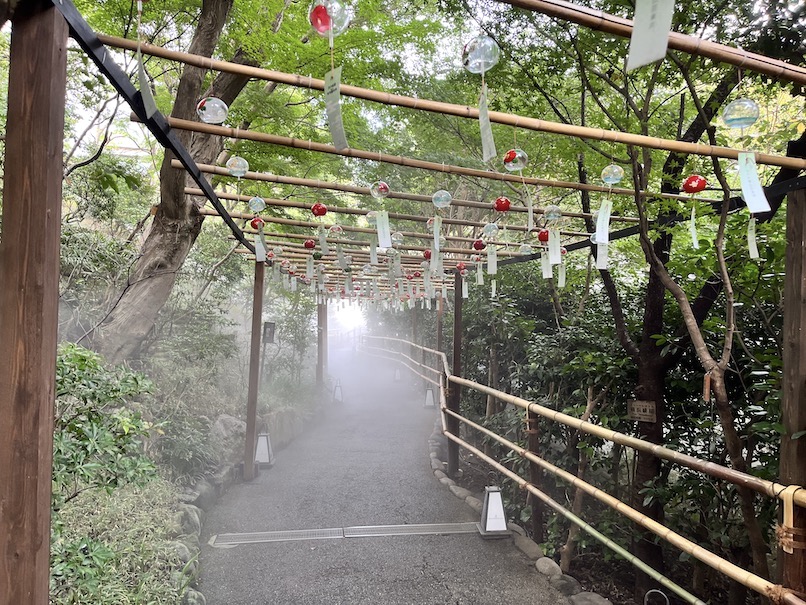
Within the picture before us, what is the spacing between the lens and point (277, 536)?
3.96 meters

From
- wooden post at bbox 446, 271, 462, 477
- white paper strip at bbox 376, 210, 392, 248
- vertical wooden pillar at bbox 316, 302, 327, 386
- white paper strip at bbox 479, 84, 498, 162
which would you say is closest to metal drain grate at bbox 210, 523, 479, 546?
wooden post at bbox 446, 271, 462, 477

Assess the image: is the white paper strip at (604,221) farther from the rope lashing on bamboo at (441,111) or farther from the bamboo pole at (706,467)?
the bamboo pole at (706,467)

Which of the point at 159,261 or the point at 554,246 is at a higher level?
the point at 554,246

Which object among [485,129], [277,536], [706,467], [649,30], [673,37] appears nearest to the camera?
[649,30]

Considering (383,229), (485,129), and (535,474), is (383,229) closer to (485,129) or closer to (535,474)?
(485,129)

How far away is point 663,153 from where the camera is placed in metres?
3.25

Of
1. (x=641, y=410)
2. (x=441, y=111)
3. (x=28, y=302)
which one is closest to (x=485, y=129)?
(x=441, y=111)

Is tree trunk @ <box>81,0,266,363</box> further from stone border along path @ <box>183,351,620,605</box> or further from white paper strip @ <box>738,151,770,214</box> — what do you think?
white paper strip @ <box>738,151,770,214</box>

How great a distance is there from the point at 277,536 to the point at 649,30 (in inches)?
165

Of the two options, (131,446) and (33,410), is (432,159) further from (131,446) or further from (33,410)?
(33,410)

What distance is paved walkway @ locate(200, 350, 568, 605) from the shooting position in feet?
9.95

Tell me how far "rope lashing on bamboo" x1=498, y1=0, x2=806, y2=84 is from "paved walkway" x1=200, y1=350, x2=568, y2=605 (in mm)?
2825

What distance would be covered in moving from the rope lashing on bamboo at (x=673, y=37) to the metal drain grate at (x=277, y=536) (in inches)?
153

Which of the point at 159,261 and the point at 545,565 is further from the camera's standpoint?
the point at 159,261
